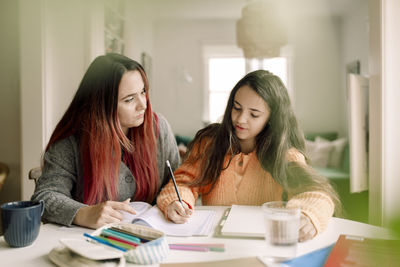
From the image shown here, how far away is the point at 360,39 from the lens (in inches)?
167

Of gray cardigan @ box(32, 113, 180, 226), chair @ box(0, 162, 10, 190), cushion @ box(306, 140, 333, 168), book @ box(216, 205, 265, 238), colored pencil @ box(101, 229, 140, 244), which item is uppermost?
gray cardigan @ box(32, 113, 180, 226)

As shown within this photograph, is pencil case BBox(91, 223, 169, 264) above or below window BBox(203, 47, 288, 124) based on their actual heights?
below

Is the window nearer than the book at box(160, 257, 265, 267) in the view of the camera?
No

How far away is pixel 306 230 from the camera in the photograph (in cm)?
83

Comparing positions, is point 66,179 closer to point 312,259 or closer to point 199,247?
point 199,247

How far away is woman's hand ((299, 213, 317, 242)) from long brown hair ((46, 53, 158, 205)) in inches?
23.3

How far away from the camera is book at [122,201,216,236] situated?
887 mm

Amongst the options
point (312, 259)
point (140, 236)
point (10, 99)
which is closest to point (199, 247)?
point (140, 236)

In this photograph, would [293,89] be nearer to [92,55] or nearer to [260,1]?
[260,1]

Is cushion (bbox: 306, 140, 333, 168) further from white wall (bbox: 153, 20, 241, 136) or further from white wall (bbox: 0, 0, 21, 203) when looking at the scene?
white wall (bbox: 0, 0, 21, 203)

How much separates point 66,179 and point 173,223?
43cm

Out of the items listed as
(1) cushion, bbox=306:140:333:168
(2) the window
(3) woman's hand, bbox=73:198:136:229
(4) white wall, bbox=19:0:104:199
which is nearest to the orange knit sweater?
(3) woman's hand, bbox=73:198:136:229

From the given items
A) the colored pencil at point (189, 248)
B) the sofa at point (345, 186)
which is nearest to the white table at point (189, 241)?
the colored pencil at point (189, 248)

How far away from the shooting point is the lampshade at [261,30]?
9.55ft
